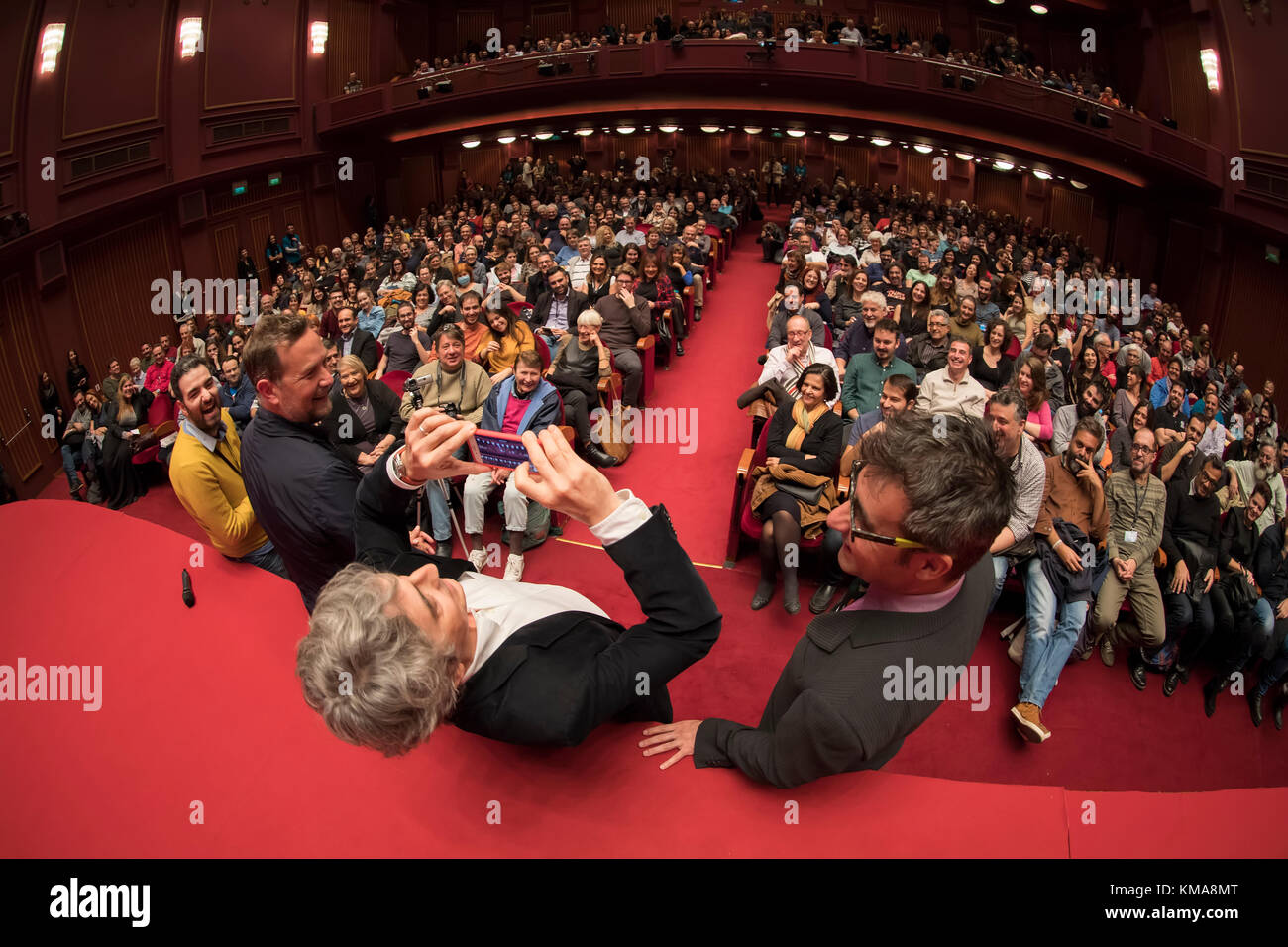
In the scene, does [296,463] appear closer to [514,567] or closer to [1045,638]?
[514,567]

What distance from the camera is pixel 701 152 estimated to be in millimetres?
18594

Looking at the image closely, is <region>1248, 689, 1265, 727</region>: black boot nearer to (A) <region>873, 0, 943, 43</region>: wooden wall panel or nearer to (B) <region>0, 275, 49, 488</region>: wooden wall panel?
(B) <region>0, 275, 49, 488</region>: wooden wall panel

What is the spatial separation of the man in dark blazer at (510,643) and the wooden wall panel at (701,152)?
62.3ft

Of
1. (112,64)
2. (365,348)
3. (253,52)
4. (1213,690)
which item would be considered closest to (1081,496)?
(1213,690)

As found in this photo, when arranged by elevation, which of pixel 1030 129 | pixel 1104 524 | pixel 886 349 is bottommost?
pixel 1104 524

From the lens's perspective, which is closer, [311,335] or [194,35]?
[311,335]

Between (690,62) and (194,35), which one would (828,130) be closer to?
(690,62)

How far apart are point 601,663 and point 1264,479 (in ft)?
18.5

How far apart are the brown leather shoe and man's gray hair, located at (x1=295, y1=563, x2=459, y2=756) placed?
292 centimetres

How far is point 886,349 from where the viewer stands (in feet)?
15.5

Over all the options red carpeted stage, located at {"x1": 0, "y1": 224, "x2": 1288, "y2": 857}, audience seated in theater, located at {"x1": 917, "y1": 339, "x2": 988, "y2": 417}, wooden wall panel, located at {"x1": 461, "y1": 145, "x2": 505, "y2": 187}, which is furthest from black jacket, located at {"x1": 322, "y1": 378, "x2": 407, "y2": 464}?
wooden wall panel, located at {"x1": 461, "y1": 145, "x2": 505, "y2": 187}

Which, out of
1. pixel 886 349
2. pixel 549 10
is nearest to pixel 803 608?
pixel 886 349

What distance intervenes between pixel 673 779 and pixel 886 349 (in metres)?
4.02

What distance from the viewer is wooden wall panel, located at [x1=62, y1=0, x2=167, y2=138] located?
9.23 m
